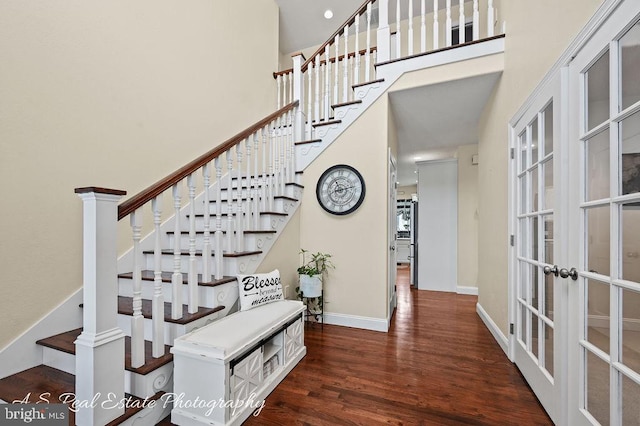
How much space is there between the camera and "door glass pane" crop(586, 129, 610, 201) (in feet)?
3.69

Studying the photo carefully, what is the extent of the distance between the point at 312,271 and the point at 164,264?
56.0 inches

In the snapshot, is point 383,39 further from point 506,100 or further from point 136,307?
point 136,307

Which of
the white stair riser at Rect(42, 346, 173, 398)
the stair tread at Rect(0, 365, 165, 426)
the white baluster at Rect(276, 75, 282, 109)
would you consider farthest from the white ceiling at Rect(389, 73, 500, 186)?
the stair tread at Rect(0, 365, 165, 426)

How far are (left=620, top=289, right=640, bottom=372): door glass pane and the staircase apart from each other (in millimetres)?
2071

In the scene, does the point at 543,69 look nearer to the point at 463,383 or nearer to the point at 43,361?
the point at 463,383

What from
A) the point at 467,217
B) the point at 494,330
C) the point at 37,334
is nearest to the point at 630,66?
the point at 494,330

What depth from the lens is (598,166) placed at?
1.18 metres

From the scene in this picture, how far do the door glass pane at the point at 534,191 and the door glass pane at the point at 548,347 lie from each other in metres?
0.76

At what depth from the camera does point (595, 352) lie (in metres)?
1.16

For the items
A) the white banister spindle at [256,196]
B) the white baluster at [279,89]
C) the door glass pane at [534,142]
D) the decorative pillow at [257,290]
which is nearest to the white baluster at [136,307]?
the decorative pillow at [257,290]

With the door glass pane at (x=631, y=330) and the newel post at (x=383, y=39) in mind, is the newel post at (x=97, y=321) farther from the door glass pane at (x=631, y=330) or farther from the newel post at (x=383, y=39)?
the newel post at (x=383, y=39)

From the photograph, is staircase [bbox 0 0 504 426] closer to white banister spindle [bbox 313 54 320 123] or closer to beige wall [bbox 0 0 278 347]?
white banister spindle [bbox 313 54 320 123]

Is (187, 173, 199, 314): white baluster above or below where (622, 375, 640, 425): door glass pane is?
above

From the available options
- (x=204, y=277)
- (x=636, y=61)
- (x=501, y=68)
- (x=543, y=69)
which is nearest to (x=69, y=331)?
(x=204, y=277)
